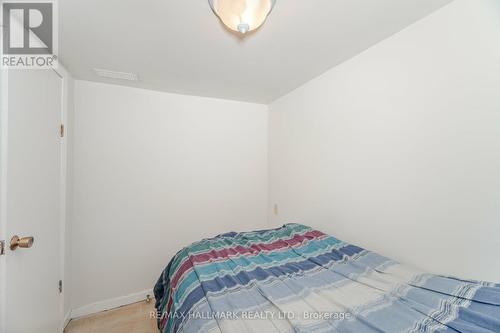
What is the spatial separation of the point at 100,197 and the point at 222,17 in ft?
6.77

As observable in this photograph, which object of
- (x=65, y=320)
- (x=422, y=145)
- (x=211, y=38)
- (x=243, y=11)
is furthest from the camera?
(x=65, y=320)

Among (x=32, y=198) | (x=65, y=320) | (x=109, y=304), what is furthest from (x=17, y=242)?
(x=109, y=304)

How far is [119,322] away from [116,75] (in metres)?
2.37

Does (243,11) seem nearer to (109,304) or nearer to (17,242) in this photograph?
(17,242)

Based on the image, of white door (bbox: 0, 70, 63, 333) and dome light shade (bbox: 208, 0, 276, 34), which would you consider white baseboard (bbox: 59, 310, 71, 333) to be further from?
dome light shade (bbox: 208, 0, 276, 34)

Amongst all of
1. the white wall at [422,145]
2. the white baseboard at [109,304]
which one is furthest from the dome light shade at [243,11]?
the white baseboard at [109,304]

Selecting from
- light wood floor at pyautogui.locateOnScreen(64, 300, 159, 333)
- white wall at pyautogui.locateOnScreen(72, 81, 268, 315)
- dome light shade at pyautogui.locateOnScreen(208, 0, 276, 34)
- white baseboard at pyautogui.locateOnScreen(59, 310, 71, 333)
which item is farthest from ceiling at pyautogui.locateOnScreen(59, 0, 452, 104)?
light wood floor at pyautogui.locateOnScreen(64, 300, 159, 333)

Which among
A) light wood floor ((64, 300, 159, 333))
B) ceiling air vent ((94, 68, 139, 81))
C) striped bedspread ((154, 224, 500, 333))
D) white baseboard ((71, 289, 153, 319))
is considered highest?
ceiling air vent ((94, 68, 139, 81))

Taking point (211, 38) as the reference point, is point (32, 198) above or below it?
below

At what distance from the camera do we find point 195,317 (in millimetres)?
912

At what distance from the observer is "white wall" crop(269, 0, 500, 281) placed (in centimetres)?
104

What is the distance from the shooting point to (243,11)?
1022 millimetres

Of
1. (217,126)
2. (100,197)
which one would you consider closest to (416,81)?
(217,126)

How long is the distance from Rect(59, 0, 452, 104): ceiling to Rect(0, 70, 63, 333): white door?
458 millimetres
